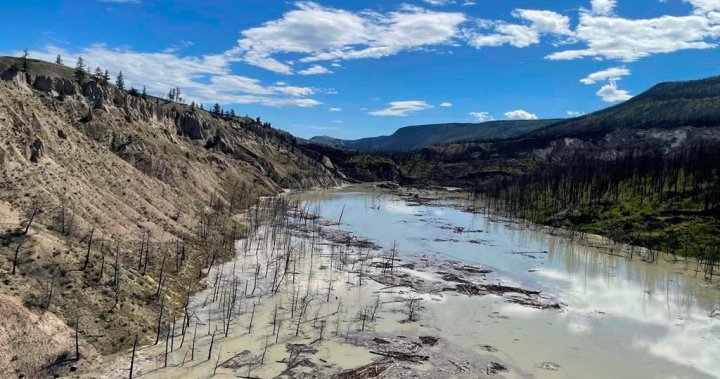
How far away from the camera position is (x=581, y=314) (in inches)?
1610

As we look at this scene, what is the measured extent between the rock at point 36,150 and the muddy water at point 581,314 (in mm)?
34990

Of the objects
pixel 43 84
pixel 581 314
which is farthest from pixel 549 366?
pixel 43 84

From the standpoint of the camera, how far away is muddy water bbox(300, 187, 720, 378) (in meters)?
31.0

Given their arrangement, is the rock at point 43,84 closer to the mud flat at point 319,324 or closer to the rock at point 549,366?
the mud flat at point 319,324

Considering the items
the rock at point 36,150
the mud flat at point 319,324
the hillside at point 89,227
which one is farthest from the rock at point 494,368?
the rock at point 36,150

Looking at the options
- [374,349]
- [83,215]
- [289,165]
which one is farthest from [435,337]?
[289,165]

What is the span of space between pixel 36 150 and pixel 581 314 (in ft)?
158

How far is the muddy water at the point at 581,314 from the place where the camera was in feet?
102

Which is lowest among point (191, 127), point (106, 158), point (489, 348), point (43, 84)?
point (489, 348)

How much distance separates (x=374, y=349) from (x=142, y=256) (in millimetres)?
21639

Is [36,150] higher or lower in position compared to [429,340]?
higher

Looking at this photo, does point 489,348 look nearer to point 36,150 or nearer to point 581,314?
point 581,314

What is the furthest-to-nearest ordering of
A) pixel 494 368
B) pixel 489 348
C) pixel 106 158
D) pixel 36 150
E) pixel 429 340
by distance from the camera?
pixel 106 158, pixel 36 150, pixel 429 340, pixel 489 348, pixel 494 368

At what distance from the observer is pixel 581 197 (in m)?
111
